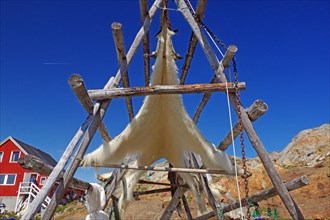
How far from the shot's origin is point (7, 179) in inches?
826

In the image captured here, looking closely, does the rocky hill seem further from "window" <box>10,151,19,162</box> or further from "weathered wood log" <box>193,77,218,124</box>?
"window" <box>10,151,19,162</box>

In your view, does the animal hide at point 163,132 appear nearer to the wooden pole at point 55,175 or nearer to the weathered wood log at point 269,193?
the weathered wood log at point 269,193

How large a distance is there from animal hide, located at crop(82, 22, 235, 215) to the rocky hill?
5045 millimetres

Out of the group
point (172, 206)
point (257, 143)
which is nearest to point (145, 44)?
point (257, 143)

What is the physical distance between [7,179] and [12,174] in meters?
0.50

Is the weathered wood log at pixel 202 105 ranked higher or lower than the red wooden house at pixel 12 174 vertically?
lower

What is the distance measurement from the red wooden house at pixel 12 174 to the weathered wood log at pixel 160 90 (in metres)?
17.8

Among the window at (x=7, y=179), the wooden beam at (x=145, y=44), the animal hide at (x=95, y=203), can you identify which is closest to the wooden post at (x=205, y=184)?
the wooden beam at (x=145, y=44)

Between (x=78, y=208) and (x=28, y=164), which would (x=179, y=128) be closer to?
(x=28, y=164)

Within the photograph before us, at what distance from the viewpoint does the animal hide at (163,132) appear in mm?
3609

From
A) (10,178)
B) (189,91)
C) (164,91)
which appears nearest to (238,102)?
(189,91)

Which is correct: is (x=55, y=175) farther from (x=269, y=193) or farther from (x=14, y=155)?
(x=14, y=155)

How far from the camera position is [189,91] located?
3211 millimetres

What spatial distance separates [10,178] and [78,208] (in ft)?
20.6
